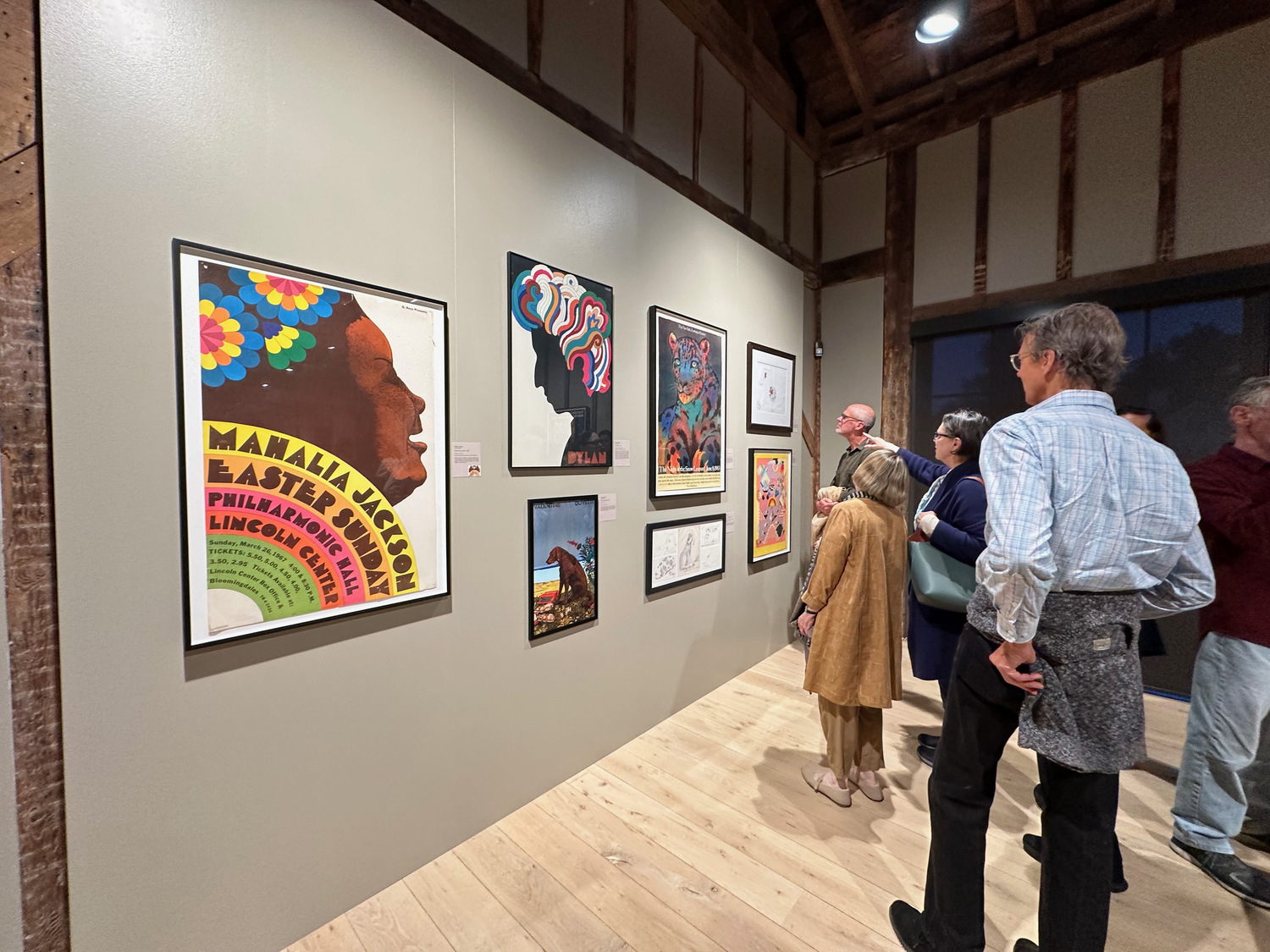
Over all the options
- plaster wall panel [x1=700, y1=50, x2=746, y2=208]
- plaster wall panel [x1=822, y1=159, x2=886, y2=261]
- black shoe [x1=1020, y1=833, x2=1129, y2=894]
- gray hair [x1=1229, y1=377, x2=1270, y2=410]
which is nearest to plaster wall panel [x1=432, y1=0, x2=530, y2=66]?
plaster wall panel [x1=700, y1=50, x2=746, y2=208]

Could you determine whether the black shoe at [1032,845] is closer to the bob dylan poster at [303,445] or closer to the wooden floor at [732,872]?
the wooden floor at [732,872]

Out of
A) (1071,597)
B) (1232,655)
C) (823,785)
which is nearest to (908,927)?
(823,785)

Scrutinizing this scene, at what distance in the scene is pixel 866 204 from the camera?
4242mm

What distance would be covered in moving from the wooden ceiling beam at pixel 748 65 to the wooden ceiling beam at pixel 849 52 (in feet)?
1.36

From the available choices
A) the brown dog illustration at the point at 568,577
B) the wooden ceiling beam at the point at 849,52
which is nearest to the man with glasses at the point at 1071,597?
the brown dog illustration at the point at 568,577

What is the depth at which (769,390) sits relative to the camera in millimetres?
3643

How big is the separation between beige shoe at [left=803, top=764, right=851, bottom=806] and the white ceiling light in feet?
13.7

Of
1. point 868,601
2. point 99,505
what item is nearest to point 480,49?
point 99,505

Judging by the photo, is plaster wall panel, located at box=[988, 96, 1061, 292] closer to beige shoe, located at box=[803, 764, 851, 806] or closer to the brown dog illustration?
beige shoe, located at box=[803, 764, 851, 806]

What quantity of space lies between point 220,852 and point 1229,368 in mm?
5179

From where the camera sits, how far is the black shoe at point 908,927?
A: 1.45 metres

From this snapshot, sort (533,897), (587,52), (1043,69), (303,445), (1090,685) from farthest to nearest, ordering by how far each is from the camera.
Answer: (1043,69) → (587,52) → (533,897) → (303,445) → (1090,685)

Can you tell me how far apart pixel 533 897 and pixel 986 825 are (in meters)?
1.40

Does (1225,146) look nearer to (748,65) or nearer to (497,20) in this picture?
(748,65)
